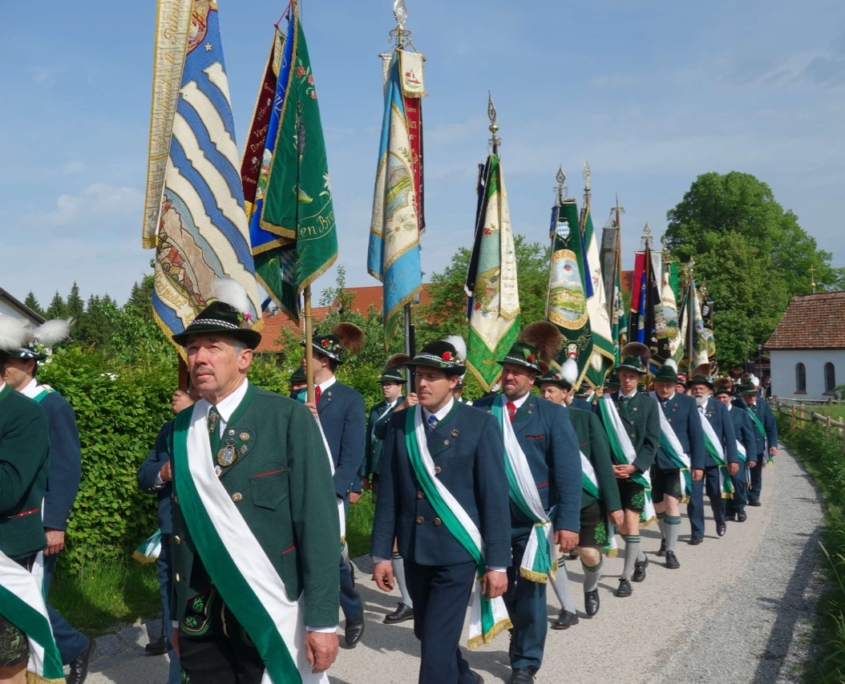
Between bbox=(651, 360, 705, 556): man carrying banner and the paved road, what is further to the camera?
bbox=(651, 360, 705, 556): man carrying banner

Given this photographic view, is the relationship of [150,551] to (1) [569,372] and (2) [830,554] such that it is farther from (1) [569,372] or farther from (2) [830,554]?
(2) [830,554]

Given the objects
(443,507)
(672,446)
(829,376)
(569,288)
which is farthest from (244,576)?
(829,376)

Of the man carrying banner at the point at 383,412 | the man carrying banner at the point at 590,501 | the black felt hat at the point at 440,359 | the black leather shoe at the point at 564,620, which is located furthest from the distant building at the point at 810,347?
the black felt hat at the point at 440,359

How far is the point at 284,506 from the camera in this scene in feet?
11.1

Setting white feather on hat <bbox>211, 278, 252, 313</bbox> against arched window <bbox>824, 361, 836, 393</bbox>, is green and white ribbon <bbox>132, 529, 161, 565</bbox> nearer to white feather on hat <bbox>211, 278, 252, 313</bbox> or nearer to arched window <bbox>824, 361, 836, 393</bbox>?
white feather on hat <bbox>211, 278, 252, 313</bbox>

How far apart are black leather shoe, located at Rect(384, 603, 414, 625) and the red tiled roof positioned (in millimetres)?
58457

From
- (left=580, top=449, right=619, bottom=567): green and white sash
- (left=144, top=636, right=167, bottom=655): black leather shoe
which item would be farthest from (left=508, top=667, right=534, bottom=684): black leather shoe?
(left=144, top=636, right=167, bottom=655): black leather shoe

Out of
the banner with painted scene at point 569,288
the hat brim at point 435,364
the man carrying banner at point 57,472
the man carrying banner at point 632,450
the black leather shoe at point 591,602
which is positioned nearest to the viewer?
the hat brim at point 435,364

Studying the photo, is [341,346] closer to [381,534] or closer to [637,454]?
[381,534]

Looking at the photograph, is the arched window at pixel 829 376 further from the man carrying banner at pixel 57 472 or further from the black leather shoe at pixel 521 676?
the man carrying banner at pixel 57 472

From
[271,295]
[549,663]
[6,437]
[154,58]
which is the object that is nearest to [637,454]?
[549,663]

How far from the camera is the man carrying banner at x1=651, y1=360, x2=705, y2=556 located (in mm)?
10031

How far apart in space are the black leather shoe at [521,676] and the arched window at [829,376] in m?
60.2

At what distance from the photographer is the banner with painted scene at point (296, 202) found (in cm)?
707
